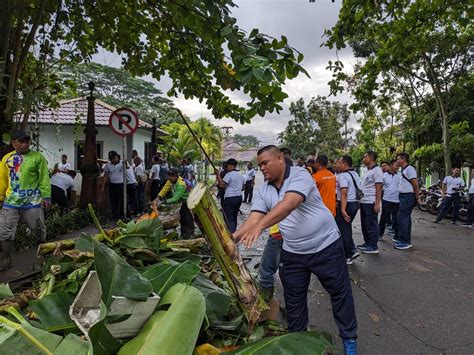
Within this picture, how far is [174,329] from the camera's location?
1.98 meters

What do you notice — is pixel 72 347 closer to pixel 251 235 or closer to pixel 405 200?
pixel 251 235

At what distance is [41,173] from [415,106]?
19.5 meters

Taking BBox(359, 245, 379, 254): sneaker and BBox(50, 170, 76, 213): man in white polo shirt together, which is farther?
BBox(50, 170, 76, 213): man in white polo shirt

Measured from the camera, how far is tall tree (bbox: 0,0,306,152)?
3.90m

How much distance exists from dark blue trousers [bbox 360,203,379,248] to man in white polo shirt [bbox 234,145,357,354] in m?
4.45

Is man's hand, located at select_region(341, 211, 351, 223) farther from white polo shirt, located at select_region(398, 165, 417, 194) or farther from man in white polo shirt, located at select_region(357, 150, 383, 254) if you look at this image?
white polo shirt, located at select_region(398, 165, 417, 194)

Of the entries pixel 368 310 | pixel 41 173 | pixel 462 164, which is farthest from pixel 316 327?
pixel 462 164

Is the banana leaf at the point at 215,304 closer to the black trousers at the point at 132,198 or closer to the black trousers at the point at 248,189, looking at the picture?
the black trousers at the point at 132,198

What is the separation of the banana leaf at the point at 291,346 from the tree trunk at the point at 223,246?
0.34 meters

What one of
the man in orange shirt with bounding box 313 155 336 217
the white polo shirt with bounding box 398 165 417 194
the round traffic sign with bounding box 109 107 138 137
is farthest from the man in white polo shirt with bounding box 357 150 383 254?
the round traffic sign with bounding box 109 107 138 137

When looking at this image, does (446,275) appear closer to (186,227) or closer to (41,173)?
(186,227)

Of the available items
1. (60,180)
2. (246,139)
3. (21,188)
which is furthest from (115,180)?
(246,139)

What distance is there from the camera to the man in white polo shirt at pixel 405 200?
7832mm

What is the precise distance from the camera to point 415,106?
67.3 ft
